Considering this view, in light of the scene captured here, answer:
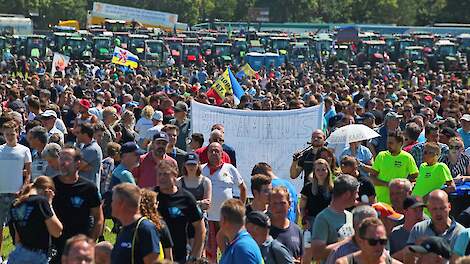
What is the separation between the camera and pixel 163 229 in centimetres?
863

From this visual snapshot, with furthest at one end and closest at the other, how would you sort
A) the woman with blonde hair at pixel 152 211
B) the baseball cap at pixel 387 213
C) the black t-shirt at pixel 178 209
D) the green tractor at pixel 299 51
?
the green tractor at pixel 299 51 → the black t-shirt at pixel 178 209 → the baseball cap at pixel 387 213 → the woman with blonde hair at pixel 152 211

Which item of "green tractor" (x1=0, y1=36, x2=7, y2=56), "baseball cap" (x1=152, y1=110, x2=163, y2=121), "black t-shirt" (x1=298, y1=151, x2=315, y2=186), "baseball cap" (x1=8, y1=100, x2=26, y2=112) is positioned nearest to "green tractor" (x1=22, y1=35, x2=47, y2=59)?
"green tractor" (x1=0, y1=36, x2=7, y2=56)

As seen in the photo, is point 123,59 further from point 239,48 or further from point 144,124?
point 239,48

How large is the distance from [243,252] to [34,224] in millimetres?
1904

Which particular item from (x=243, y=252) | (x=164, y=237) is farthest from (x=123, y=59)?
(x=243, y=252)

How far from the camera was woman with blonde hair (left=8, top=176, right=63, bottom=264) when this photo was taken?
29.7 ft

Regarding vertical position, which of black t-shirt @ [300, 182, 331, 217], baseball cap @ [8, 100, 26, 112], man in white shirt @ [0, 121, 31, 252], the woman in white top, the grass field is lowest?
the grass field

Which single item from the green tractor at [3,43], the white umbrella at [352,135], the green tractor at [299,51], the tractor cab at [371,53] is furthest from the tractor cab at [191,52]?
the white umbrella at [352,135]

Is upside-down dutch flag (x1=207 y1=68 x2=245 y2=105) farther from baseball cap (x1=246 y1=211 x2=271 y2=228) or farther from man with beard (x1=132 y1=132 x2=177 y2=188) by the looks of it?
baseball cap (x1=246 y1=211 x2=271 y2=228)

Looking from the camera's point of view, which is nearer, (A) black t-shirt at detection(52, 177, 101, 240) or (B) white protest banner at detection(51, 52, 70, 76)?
(A) black t-shirt at detection(52, 177, 101, 240)

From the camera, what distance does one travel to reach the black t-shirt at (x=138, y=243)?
26.5ft

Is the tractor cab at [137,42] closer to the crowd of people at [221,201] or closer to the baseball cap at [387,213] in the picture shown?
the crowd of people at [221,201]

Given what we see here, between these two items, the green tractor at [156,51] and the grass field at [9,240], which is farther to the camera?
the green tractor at [156,51]

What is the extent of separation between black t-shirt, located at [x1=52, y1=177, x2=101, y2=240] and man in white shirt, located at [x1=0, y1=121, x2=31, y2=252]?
8.11 feet
